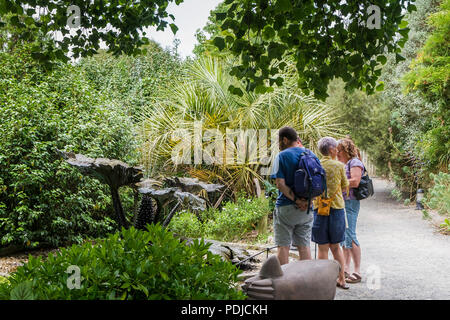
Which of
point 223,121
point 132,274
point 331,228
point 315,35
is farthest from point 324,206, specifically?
point 223,121

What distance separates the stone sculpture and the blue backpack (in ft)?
4.84

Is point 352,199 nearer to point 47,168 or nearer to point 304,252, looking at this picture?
point 304,252

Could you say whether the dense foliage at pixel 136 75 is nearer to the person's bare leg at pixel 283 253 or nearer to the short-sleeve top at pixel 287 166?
the short-sleeve top at pixel 287 166

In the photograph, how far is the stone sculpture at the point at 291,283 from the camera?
7.57 ft

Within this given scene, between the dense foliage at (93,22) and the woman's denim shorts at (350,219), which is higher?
the dense foliage at (93,22)

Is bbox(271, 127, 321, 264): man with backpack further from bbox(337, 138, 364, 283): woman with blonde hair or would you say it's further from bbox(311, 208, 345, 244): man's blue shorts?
bbox(337, 138, 364, 283): woman with blonde hair

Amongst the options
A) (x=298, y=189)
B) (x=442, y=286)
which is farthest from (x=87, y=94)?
(x=442, y=286)

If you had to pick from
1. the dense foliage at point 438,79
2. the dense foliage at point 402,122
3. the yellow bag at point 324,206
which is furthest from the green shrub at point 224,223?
the dense foliage at point 402,122

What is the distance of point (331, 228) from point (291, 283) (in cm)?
229

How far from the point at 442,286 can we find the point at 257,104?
20.6 ft

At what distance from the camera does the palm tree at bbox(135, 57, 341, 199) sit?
9695 millimetres

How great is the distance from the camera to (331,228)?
448cm

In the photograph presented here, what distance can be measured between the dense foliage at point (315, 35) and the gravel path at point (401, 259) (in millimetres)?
2462

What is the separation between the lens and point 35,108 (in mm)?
6930
